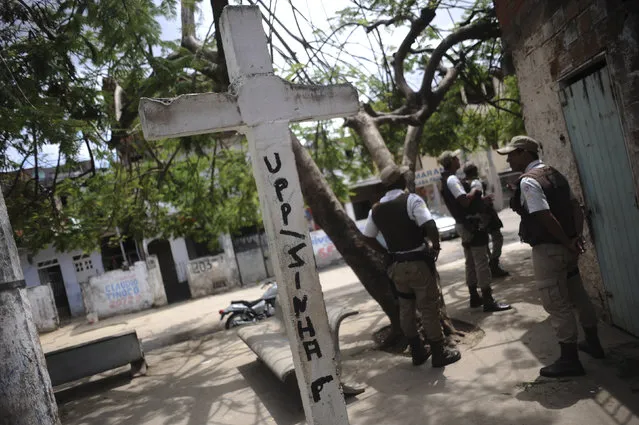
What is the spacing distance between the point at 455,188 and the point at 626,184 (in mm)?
2244

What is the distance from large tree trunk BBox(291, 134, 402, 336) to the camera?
5113 millimetres

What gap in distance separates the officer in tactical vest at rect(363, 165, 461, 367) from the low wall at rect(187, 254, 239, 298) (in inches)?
570

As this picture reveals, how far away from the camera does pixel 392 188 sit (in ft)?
14.1

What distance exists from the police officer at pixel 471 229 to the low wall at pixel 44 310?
1538cm

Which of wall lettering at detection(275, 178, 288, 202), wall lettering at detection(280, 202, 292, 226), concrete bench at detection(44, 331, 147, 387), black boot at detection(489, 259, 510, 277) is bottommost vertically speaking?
black boot at detection(489, 259, 510, 277)

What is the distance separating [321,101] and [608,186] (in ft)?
8.64

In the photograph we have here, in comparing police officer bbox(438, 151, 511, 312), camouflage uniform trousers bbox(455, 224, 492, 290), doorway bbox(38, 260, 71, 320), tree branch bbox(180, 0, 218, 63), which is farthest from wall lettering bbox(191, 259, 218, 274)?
camouflage uniform trousers bbox(455, 224, 492, 290)

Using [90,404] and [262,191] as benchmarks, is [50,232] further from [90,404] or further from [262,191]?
[262,191]

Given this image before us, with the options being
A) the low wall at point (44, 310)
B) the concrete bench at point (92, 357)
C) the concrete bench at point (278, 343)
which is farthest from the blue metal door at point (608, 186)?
the low wall at point (44, 310)

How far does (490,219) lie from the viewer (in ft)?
21.1

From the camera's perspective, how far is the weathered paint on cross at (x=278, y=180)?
247 cm

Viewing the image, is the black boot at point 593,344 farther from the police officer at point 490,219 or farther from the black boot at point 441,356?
the police officer at point 490,219

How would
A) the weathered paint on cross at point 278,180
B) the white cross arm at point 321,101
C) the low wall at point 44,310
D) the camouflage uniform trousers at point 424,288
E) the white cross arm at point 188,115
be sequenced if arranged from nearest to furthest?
the white cross arm at point 188,115 → the weathered paint on cross at point 278,180 → the white cross arm at point 321,101 → the camouflage uniform trousers at point 424,288 → the low wall at point 44,310

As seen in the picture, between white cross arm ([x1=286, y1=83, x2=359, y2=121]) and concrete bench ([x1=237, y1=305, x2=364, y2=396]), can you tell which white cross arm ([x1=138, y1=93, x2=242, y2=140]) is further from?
concrete bench ([x1=237, y1=305, x2=364, y2=396])
